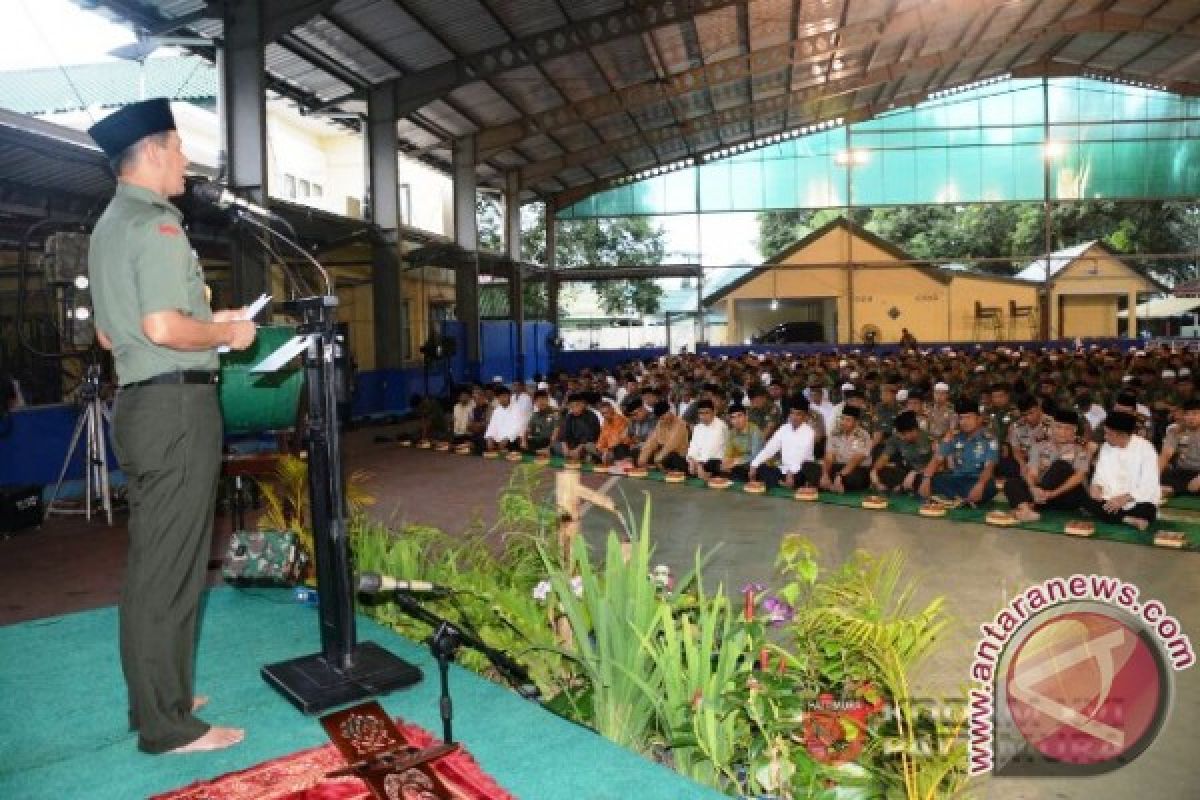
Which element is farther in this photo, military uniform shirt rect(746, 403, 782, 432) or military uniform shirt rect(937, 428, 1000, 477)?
military uniform shirt rect(746, 403, 782, 432)

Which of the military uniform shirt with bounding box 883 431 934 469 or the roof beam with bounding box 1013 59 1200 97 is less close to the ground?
the roof beam with bounding box 1013 59 1200 97

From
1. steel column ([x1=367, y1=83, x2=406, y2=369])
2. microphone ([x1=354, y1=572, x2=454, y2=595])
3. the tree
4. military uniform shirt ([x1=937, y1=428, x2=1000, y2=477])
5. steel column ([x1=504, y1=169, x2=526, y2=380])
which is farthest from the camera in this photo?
the tree

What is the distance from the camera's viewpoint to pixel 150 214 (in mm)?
2203

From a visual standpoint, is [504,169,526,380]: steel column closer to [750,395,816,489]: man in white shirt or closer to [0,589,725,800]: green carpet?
[750,395,816,489]: man in white shirt

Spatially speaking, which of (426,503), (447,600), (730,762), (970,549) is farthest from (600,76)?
(730,762)

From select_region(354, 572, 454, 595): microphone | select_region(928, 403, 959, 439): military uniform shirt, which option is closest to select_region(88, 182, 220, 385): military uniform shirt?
select_region(354, 572, 454, 595): microphone

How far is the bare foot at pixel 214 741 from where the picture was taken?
2.30m

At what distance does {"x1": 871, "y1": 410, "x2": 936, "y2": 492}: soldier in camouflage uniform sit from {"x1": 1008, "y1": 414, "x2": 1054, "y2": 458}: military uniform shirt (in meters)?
0.67

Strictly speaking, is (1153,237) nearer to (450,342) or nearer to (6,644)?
(450,342)

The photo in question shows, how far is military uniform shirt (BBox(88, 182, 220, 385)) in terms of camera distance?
217 cm

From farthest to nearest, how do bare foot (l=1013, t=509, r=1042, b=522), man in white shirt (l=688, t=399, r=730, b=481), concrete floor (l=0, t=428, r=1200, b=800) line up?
man in white shirt (l=688, t=399, r=730, b=481)
bare foot (l=1013, t=509, r=1042, b=522)
concrete floor (l=0, t=428, r=1200, b=800)

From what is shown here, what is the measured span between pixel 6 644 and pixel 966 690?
11.1ft

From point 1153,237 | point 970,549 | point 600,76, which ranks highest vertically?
point 600,76

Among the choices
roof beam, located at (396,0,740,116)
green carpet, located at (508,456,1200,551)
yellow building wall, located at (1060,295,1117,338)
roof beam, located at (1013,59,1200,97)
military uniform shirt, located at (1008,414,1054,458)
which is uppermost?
roof beam, located at (1013,59,1200,97)
